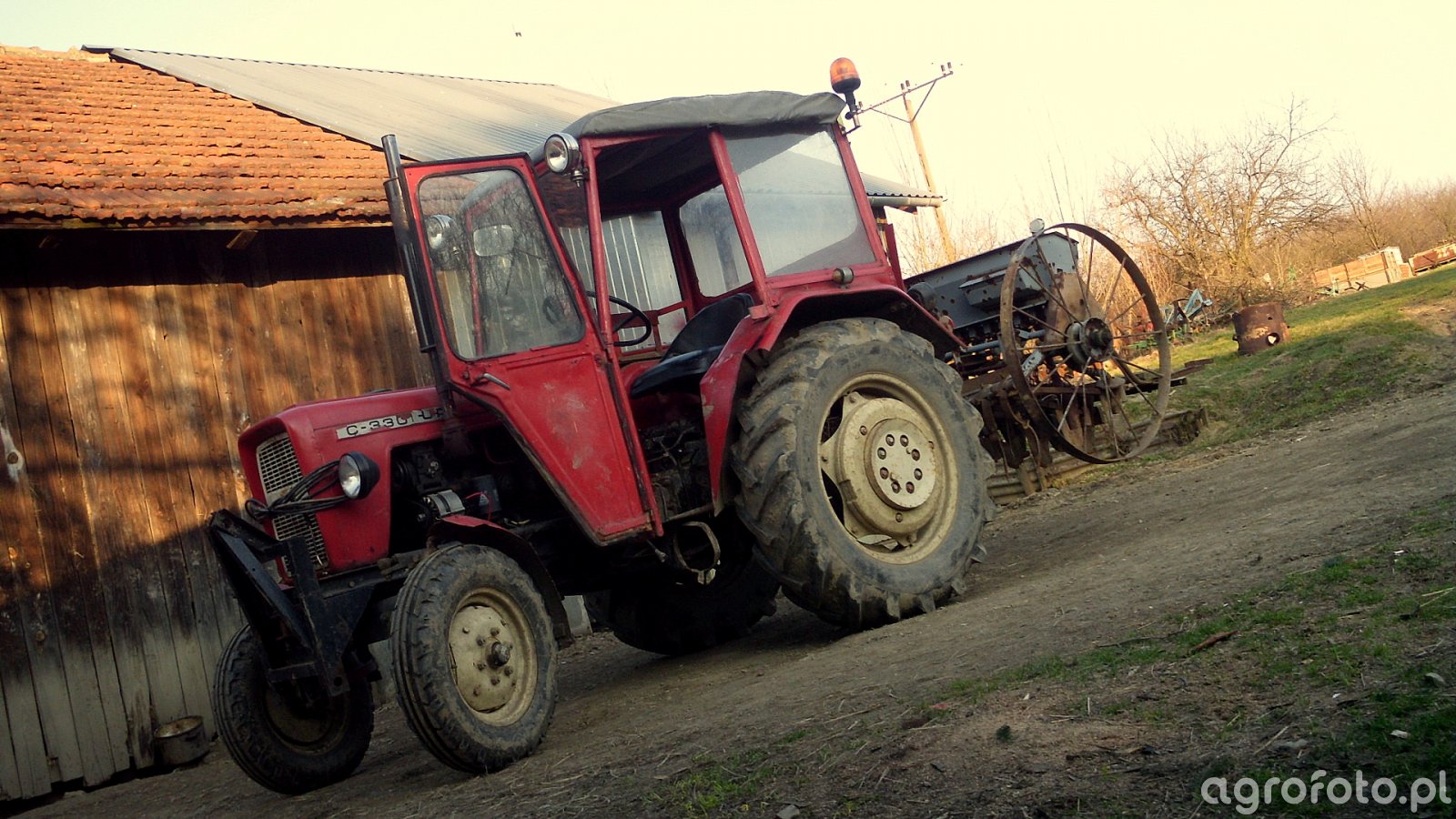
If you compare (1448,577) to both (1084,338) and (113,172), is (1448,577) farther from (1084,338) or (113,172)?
(113,172)

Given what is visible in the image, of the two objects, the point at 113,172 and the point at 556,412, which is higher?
the point at 113,172

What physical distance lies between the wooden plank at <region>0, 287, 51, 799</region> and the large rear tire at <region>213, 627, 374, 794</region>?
255cm

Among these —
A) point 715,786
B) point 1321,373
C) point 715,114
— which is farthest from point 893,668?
point 1321,373

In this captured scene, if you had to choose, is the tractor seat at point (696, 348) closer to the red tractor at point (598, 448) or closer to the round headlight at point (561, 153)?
the red tractor at point (598, 448)

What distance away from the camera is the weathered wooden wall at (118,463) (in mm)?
6551

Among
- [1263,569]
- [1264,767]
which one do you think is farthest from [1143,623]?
[1264,767]

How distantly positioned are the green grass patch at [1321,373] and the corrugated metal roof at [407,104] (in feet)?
12.3

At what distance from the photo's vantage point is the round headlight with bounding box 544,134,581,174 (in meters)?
4.91

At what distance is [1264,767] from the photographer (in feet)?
7.93

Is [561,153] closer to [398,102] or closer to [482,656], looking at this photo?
[482,656]

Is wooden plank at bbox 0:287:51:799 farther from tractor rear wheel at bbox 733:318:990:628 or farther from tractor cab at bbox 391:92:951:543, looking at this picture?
tractor rear wheel at bbox 733:318:990:628

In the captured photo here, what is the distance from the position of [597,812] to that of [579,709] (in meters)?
2.04

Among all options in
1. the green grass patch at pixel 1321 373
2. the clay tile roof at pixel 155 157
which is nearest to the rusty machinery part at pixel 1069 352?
the green grass patch at pixel 1321 373

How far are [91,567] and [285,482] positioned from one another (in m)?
2.89
